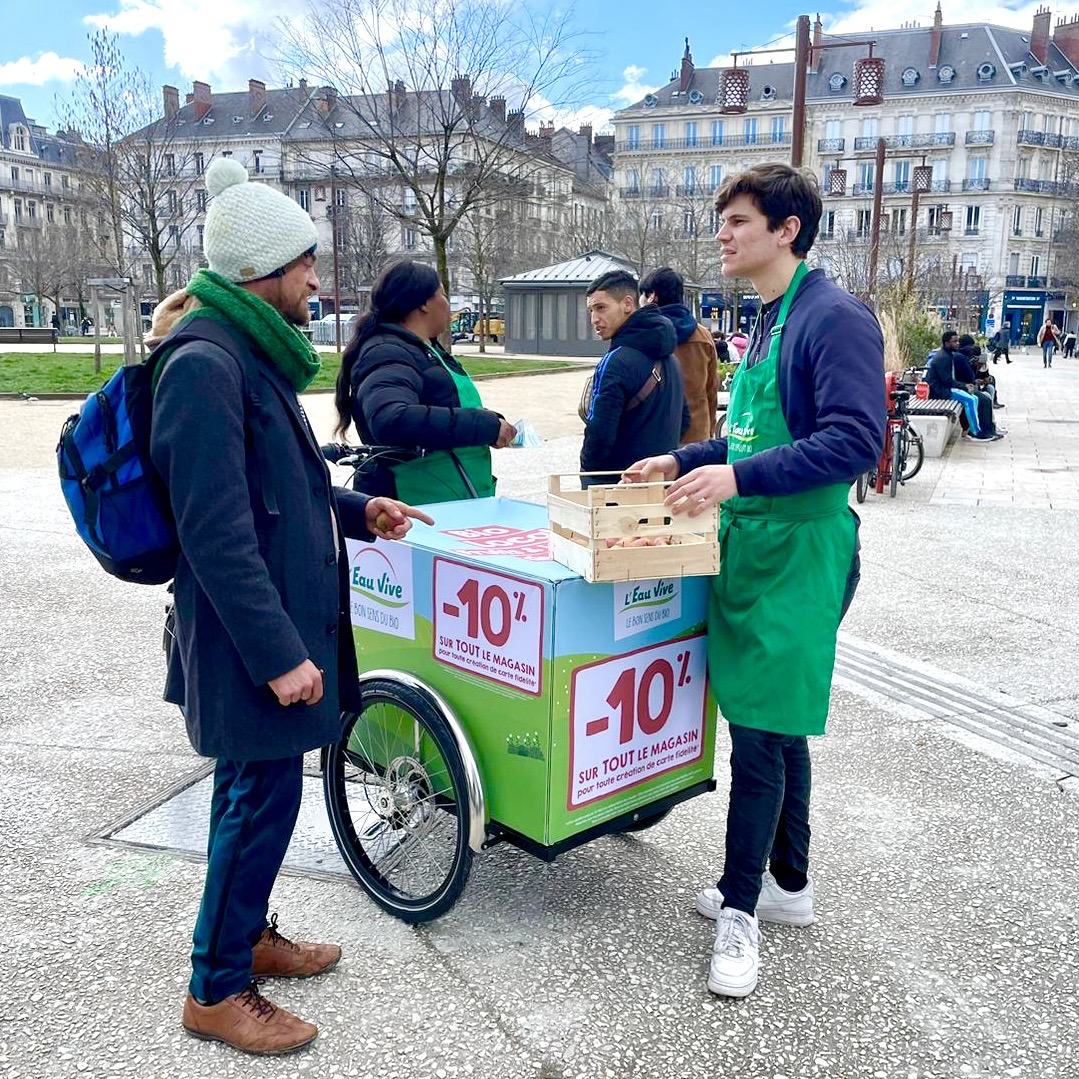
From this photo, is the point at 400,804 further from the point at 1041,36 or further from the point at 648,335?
the point at 1041,36

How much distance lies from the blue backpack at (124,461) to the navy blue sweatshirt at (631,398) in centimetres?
249

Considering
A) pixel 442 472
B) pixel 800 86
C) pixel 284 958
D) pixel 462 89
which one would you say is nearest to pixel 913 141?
pixel 462 89

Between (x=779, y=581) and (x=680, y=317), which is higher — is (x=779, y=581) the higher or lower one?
the lower one

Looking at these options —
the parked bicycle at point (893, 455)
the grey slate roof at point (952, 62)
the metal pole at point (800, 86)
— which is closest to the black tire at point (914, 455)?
the parked bicycle at point (893, 455)

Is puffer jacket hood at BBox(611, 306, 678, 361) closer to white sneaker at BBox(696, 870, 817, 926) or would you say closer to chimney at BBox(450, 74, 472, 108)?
white sneaker at BBox(696, 870, 817, 926)

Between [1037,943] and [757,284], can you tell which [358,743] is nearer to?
[757,284]

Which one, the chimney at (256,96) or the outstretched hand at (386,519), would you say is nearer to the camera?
the outstretched hand at (386,519)

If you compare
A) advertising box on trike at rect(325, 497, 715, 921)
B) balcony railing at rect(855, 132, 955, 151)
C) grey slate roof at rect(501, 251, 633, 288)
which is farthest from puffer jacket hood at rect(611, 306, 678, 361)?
balcony railing at rect(855, 132, 955, 151)

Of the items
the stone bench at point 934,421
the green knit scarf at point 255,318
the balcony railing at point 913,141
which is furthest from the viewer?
the balcony railing at point 913,141

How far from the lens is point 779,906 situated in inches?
119

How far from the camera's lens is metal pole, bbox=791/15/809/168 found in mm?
11688

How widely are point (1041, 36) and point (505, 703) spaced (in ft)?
269

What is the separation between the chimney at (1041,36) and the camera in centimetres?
6962

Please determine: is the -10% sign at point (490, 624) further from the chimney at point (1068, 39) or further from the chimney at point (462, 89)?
the chimney at point (1068, 39)
